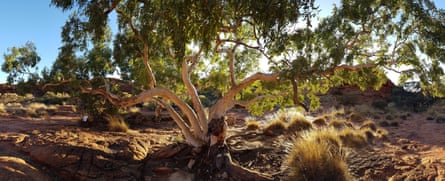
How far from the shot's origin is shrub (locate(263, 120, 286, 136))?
40.0 ft

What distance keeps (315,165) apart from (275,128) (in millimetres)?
6462

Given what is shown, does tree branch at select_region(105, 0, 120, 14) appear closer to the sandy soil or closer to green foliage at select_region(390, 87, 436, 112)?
the sandy soil

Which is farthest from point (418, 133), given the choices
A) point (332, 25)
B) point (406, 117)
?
point (332, 25)

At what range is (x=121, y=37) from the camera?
8.48 meters

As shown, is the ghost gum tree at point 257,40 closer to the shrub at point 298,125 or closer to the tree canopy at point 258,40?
the tree canopy at point 258,40

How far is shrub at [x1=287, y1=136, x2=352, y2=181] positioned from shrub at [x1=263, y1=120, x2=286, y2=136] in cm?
505

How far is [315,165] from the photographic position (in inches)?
254

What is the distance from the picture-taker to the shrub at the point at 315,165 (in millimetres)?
6273

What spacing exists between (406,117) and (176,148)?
16.8 metres

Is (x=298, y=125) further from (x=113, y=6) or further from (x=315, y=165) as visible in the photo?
(x=113, y=6)

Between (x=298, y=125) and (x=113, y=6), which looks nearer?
(x=113, y=6)

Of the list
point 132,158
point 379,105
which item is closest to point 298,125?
point 132,158

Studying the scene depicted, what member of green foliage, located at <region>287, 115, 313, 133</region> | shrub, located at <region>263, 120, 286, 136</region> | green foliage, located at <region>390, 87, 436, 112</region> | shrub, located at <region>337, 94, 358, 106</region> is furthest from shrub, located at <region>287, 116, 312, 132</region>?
shrub, located at <region>337, 94, 358, 106</region>

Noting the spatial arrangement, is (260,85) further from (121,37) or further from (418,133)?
(418,133)
